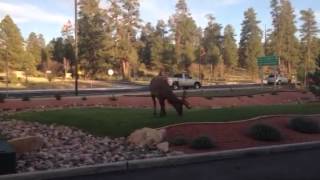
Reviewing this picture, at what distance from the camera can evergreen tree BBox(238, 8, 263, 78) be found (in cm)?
10838

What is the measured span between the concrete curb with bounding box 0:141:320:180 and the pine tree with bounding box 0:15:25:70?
71.2m

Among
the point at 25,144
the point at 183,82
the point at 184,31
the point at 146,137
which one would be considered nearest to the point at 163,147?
the point at 146,137

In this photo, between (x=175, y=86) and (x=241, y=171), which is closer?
(x=241, y=171)

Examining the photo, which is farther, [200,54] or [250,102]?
[200,54]

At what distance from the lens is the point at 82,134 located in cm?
1825

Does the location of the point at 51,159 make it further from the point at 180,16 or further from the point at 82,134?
the point at 180,16

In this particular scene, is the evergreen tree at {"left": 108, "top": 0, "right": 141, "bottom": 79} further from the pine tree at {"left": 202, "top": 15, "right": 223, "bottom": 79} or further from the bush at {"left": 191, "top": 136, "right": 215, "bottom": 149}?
the bush at {"left": 191, "top": 136, "right": 215, "bottom": 149}

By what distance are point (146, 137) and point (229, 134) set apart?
103 inches

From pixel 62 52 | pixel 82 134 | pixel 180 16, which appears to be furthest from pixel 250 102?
pixel 62 52

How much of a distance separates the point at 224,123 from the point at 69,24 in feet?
355

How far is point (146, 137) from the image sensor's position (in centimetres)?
1603

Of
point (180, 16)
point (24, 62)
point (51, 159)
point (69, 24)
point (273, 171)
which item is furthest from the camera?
point (69, 24)

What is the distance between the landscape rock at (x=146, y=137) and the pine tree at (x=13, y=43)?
6808 centimetres

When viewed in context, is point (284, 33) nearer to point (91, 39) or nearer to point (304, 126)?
point (91, 39)
